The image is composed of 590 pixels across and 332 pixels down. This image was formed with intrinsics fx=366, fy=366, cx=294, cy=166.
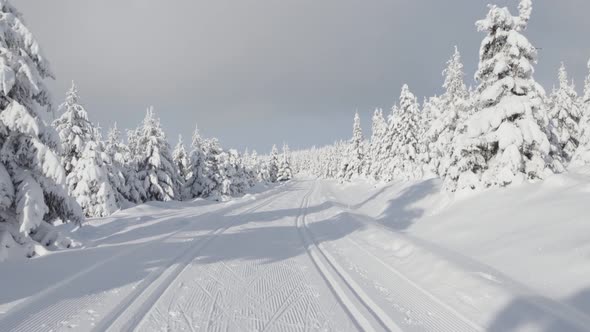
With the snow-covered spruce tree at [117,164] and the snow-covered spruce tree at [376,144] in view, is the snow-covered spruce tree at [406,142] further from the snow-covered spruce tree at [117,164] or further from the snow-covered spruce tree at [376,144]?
the snow-covered spruce tree at [117,164]

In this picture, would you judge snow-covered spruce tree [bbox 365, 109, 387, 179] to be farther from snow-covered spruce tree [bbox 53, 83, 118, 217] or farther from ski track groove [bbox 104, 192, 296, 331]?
ski track groove [bbox 104, 192, 296, 331]

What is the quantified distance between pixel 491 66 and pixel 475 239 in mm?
9089

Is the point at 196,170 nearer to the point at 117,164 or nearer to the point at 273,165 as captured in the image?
the point at 117,164

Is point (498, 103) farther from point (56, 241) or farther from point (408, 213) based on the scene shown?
point (56, 241)

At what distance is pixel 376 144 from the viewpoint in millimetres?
62906

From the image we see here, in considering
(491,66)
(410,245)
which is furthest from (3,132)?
(491,66)

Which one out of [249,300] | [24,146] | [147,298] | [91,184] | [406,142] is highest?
[406,142]

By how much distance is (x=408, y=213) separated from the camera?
64.9 ft

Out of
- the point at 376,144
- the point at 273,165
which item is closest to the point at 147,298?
the point at 376,144

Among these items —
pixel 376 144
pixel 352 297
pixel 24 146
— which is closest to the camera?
pixel 352 297

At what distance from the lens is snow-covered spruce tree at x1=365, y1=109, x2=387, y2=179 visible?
54.2 m

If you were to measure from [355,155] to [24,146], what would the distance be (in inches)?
2389

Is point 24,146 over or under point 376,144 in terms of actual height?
under

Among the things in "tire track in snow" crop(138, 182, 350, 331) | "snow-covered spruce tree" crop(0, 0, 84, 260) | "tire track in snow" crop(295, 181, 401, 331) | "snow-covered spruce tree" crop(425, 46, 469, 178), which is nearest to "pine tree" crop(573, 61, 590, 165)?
"snow-covered spruce tree" crop(425, 46, 469, 178)
